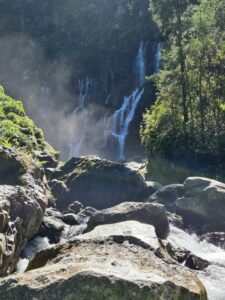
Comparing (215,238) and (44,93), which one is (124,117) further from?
(215,238)

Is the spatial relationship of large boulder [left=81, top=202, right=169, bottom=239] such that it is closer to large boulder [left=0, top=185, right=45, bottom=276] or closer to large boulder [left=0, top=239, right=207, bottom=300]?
large boulder [left=0, top=185, right=45, bottom=276]

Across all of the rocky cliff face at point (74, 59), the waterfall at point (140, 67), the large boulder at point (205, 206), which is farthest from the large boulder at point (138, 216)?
the waterfall at point (140, 67)

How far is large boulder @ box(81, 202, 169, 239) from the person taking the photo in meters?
17.9

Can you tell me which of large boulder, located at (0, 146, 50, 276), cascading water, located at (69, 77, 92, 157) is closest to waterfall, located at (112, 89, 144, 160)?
cascading water, located at (69, 77, 92, 157)

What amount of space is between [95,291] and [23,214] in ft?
24.6

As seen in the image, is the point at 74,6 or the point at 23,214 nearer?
the point at 23,214

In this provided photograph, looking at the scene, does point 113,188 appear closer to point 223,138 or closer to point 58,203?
point 58,203

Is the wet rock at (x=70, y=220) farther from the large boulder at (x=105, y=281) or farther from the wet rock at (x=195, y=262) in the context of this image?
the large boulder at (x=105, y=281)

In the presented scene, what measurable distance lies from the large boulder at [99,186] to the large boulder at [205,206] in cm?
501

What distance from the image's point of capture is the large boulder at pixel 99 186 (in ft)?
Answer: 94.2

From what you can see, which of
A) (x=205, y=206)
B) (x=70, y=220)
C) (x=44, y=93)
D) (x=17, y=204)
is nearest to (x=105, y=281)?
(x=17, y=204)

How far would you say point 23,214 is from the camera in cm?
1310

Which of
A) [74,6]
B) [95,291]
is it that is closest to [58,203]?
[95,291]

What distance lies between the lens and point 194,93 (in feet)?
131
